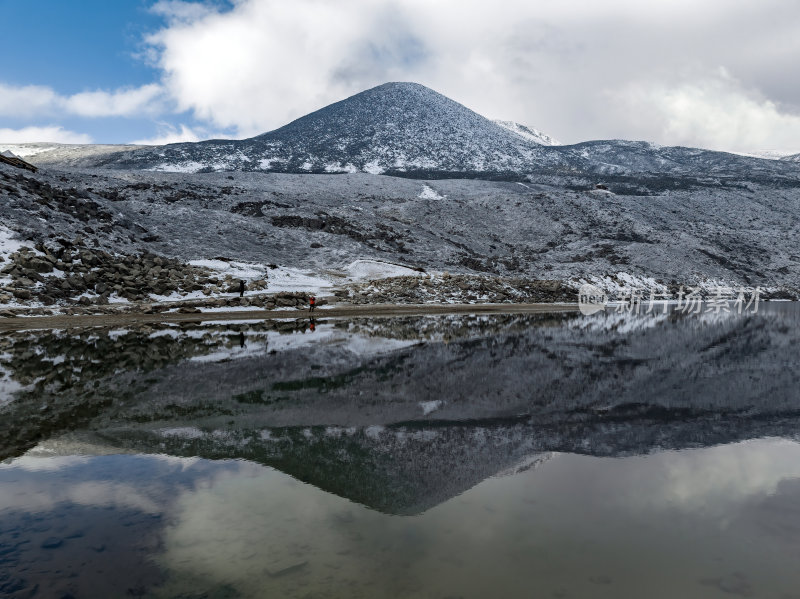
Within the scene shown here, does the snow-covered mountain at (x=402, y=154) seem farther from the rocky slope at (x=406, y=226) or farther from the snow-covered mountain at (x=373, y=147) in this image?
the rocky slope at (x=406, y=226)

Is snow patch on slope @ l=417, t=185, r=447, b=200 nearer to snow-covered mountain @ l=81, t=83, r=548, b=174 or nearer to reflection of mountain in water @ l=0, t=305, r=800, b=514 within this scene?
snow-covered mountain @ l=81, t=83, r=548, b=174

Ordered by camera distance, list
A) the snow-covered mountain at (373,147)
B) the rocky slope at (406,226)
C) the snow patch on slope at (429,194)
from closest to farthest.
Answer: the rocky slope at (406,226) → the snow patch on slope at (429,194) → the snow-covered mountain at (373,147)

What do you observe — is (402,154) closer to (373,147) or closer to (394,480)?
(373,147)

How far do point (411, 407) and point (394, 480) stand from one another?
3.88 m

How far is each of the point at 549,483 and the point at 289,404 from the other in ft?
18.9

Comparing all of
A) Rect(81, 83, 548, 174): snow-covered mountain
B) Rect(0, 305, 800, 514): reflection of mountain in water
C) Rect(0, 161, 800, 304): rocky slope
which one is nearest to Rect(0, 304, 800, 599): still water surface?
Rect(0, 305, 800, 514): reflection of mountain in water

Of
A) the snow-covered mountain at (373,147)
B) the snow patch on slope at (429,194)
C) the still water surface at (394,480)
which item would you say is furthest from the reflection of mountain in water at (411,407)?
the snow-covered mountain at (373,147)

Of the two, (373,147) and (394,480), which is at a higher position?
(373,147)

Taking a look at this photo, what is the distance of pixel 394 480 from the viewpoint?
657cm

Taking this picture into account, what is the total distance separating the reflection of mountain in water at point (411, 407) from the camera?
7535 millimetres

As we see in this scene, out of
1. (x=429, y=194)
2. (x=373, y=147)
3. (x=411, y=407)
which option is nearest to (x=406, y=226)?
(x=429, y=194)

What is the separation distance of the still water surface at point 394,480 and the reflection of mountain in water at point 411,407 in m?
0.06

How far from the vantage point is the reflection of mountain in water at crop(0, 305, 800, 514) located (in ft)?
24.7

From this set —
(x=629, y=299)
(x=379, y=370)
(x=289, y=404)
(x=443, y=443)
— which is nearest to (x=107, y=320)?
(x=379, y=370)
